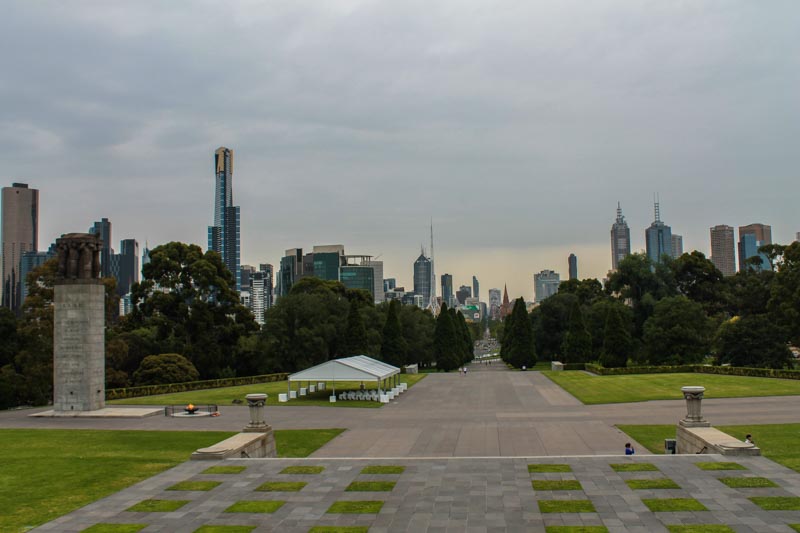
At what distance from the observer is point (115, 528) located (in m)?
13.2

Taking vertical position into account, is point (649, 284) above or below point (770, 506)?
above

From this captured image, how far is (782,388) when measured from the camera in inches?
1548

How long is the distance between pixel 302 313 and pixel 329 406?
24.6 m

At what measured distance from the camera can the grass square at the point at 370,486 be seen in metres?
15.9

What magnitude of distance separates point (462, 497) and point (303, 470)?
5.30 meters

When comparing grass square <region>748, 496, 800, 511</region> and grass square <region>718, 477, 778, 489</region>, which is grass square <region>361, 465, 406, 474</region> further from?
grass square <region>748, 496, 800, 511</region>

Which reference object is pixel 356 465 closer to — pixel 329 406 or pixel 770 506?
pixel 770 506

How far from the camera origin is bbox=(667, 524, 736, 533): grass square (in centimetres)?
1200

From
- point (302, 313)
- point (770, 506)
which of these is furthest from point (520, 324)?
point (770, 506)

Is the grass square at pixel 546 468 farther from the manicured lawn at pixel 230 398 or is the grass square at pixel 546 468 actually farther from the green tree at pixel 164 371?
the green tree at pixel 164 371

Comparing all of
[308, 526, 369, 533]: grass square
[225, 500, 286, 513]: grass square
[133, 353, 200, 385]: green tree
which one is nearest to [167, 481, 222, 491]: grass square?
[225, 500, 286, 513]: grass square

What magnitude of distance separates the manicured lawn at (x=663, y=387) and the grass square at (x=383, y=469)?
21.8 metres

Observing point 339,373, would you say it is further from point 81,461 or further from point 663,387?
point 663,387

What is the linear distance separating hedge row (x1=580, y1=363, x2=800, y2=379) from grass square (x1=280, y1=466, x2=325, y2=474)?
41.0m
